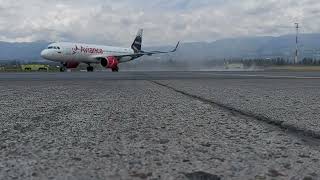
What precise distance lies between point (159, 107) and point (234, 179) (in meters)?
4.28

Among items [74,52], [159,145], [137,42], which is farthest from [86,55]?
[159,145]

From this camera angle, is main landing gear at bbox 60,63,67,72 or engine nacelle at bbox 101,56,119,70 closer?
main landing gear at bbox 60,63,67,72

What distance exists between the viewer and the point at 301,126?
4.94 m

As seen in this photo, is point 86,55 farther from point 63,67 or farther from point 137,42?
point 137,42

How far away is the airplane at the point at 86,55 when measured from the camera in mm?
46719

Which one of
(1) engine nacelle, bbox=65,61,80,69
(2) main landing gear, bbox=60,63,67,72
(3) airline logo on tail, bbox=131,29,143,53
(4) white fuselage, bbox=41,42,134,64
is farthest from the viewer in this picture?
(3) airline logo on tail, bbox=131,29,143,53

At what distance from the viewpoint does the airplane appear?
153ft

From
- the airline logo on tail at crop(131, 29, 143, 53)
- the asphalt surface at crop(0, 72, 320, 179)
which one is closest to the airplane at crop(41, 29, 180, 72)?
the airline logo on tail at crop(131, 29, 143, 53)

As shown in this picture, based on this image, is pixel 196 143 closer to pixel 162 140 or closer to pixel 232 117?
pixel 162 140

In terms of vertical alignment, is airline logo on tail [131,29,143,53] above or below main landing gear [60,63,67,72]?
above

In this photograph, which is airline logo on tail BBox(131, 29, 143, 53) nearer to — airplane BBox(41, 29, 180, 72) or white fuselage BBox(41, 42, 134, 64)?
airplane BBox(41, 29, 180, 72)

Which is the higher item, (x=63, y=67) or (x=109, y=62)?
(x=109, y=62)

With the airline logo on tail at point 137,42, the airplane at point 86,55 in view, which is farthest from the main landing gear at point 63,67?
the airline logo on tail at point 137,42

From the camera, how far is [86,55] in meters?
49.6
